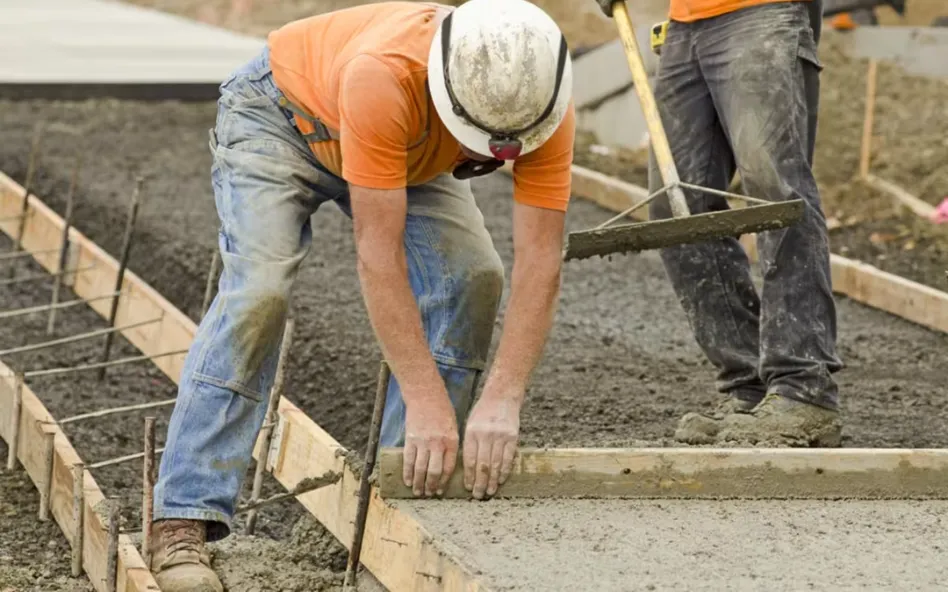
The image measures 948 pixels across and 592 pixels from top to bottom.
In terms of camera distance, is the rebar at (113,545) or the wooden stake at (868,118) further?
the wooden stake at (868,118)

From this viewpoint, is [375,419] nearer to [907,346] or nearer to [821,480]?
[821,480]

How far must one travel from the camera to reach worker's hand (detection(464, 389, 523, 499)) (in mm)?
3420

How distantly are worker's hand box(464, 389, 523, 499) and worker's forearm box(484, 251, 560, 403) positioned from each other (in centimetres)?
3

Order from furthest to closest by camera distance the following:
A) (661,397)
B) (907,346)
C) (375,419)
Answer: (907,346) < (661,397) < (375,419)

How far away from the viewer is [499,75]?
3.15 m

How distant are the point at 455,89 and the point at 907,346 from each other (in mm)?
3509

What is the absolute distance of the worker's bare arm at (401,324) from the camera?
131 inches

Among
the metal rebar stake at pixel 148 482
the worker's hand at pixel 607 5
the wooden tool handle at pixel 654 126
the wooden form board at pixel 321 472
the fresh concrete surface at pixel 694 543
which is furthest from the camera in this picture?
the worker's hand at pixel 607 5

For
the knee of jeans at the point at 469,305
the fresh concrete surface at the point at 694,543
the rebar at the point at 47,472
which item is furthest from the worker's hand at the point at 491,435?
the rebar at the point at 47,472

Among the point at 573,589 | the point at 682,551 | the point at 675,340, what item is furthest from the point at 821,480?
the point at 675,340

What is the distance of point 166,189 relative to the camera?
9070 mm

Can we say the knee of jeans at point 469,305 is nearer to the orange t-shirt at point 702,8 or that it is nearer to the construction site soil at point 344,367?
the construction site soil at point 344,367

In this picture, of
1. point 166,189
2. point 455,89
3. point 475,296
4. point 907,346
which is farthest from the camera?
point 166,189

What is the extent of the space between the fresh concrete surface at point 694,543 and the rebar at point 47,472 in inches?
50.6
